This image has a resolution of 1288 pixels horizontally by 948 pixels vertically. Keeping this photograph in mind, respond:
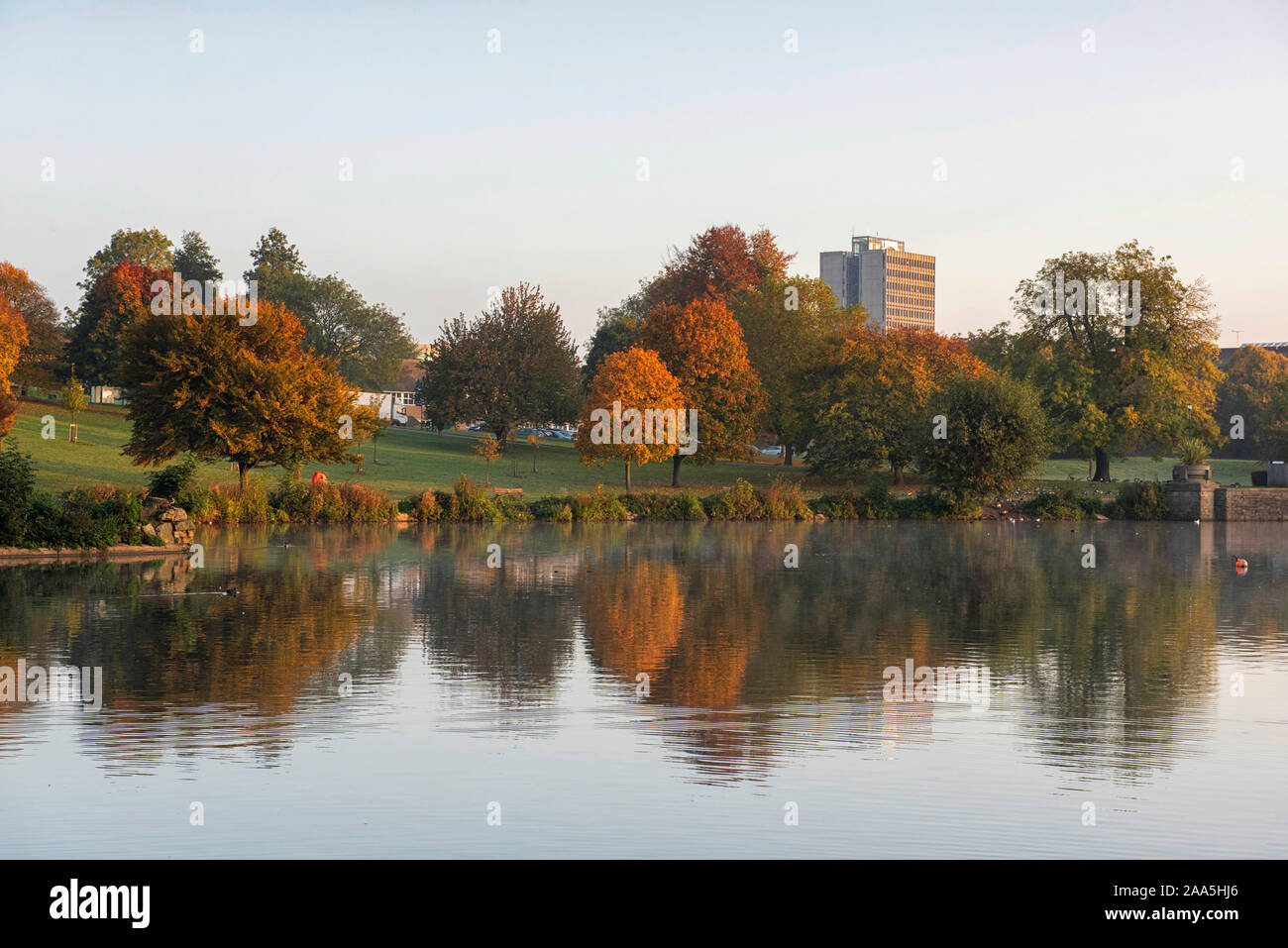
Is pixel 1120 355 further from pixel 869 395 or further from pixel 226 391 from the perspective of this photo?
pixel 226 391

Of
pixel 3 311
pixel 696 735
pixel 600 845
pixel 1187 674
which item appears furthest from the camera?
pixel 3 311

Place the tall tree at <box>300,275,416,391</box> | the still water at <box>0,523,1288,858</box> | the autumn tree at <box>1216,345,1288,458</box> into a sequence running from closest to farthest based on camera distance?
the still water at <box>0,523,1288,858</box>
the autumn tree at <box>1216,345,1288,458</box>
the tall tree at <box>300,275,416,391</box>

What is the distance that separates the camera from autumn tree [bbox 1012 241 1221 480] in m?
73.4

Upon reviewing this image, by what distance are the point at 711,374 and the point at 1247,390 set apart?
185ft

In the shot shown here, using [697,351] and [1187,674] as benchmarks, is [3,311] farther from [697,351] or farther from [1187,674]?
[1187,674]

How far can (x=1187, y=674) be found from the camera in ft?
52.2

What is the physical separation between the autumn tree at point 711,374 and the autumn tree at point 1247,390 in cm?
5027

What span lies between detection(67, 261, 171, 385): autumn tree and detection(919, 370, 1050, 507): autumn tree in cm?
5373

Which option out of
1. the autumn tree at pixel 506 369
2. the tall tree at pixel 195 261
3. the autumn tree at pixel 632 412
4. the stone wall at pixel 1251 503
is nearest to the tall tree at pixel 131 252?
the tall tree at pixel 195 261

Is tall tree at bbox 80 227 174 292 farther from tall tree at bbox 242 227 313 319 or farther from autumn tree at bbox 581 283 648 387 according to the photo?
autumn tree at bbox 581 283 648 387

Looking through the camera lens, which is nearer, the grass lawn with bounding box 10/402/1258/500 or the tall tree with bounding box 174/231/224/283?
the grass lawn with bounding box 10/402/1258/500

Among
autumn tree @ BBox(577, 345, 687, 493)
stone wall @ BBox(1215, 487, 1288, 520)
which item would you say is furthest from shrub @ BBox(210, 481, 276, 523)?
stone wall @ BBox(1215, 487, 1288, 520)
